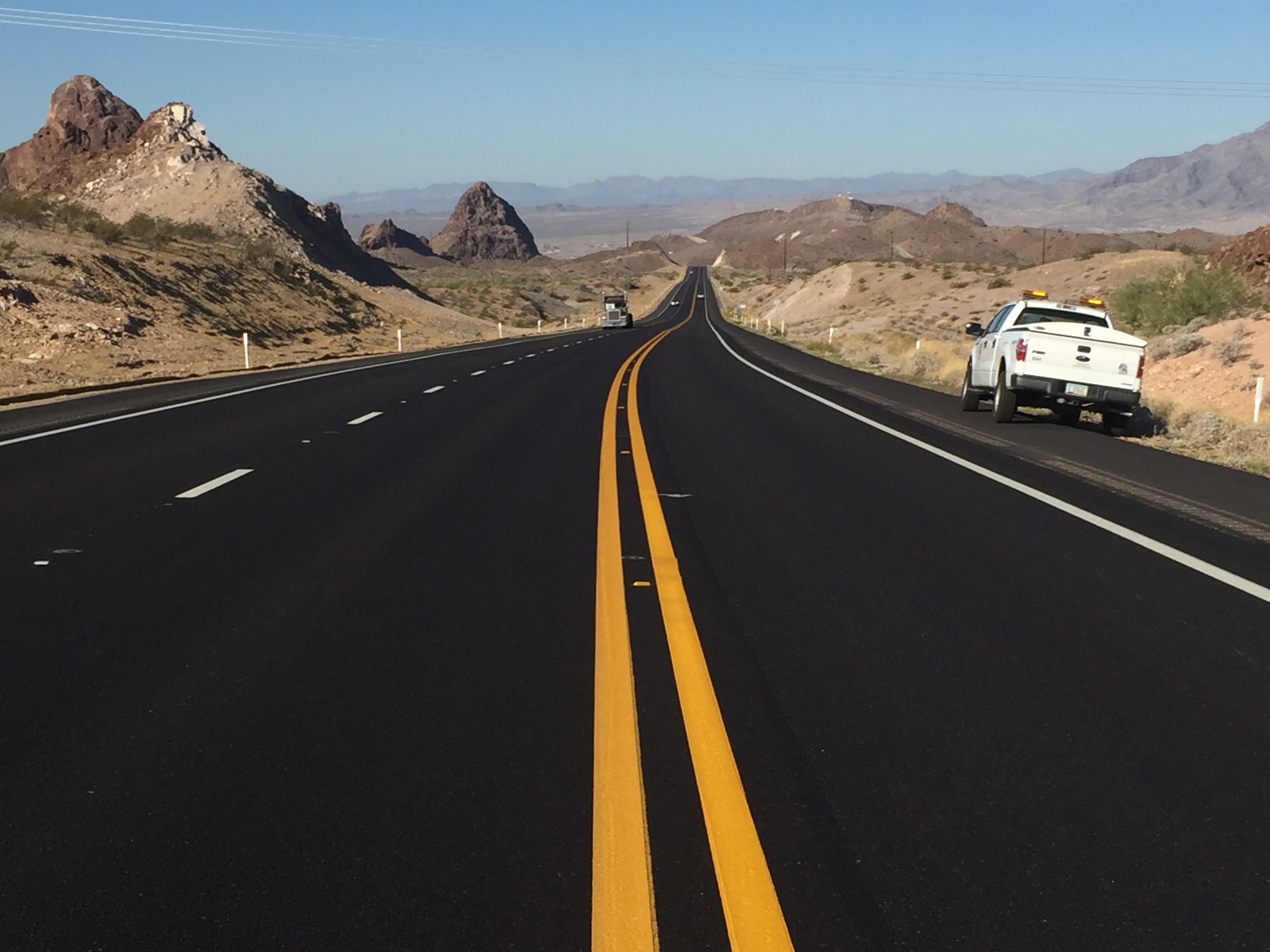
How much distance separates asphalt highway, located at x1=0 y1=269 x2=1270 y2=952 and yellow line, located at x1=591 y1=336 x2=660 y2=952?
17 mm

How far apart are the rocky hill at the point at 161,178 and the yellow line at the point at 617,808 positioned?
3116 inches

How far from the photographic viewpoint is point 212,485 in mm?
12281

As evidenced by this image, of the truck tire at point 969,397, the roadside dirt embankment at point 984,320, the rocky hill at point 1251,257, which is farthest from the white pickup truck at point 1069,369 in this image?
the rocky hill at point 1251,257

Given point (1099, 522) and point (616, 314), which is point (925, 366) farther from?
point (616, 314)

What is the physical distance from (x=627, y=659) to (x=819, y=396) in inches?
750

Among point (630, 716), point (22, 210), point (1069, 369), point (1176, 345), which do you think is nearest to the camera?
point (630, 716)

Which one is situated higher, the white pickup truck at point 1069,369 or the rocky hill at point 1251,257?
the rocky hill at point 1251,257

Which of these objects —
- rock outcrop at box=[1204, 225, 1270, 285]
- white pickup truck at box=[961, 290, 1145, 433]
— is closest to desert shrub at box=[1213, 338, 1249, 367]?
white pickup truck at box=[961, 290, 1145, 433]

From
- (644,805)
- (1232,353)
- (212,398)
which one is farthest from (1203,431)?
(644,805)

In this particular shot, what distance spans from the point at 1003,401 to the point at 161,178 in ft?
274

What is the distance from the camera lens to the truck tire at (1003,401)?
19766 mm

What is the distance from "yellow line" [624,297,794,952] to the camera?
3.68 metres

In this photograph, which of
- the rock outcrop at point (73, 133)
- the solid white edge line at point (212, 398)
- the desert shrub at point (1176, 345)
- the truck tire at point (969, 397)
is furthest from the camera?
the rock outcrop at point (73, 133)

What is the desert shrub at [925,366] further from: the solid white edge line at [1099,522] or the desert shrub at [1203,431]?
the solid white edge line at [1099,522]
